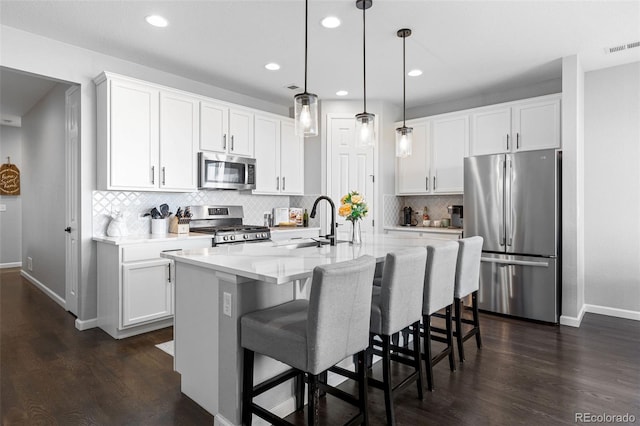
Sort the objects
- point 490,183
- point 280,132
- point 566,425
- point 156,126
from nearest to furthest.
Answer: point 566,425 < point 156,126 < point 490,183 < point 280,132

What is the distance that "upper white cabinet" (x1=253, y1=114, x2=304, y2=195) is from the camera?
16.2ft

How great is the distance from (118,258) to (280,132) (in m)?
2.74

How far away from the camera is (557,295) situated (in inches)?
152

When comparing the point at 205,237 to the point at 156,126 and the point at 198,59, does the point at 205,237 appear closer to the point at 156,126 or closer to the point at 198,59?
the point at 156,126

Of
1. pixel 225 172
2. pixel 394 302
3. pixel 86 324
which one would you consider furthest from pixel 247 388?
pixel 225 172

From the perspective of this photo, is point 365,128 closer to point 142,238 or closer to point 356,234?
point 356,234

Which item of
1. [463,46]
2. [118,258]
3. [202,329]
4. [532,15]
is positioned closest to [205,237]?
[118,258]

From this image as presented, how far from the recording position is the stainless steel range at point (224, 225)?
4.02m

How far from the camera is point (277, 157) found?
5.18 meters

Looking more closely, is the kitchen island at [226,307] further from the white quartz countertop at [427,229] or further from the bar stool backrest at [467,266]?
the white quartz countertop at [427,229]

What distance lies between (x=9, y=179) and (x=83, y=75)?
15.1 feet

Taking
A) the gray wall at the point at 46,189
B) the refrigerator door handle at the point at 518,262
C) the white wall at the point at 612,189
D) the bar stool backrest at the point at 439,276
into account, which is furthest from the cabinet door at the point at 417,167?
the gray wall at the point at 46,189

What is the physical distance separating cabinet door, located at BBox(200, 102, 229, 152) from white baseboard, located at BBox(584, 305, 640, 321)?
15.3ft

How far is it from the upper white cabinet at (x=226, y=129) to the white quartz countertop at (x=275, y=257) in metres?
2.02
